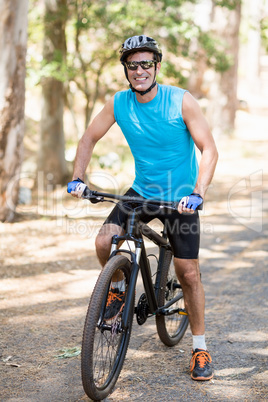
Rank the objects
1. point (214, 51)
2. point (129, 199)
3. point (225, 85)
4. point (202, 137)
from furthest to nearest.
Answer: point (225, 85), point (214, 51), point (202, 137), point (129, 199)

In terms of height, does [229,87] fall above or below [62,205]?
above

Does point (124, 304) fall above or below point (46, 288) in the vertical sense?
above

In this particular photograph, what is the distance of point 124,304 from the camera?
358cm

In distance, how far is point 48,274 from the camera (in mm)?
6562

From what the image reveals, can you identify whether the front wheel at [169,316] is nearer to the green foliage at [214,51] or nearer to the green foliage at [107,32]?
the green foliage at [107,32]

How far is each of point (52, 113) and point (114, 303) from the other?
809 centimetres

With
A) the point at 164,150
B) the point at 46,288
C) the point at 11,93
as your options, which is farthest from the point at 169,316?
the point at 11,93

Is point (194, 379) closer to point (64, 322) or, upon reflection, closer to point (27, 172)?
point (64, 322)

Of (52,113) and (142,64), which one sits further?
(52,113)

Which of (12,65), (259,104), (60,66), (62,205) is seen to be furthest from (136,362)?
(259,104)

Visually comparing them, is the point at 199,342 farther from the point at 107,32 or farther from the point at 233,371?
the point at 107,32

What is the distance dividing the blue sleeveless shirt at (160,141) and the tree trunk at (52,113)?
7122 mm

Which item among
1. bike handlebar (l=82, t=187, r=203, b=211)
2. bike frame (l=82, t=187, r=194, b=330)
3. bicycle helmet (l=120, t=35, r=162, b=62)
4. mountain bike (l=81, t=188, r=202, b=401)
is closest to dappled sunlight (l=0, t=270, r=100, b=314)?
mountain bike (l=81, t=188, r=202, b=401)

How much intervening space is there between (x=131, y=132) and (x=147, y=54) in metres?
0.58
